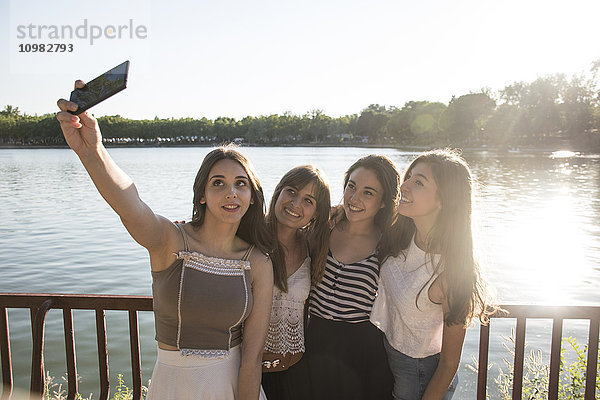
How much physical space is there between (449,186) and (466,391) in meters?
5.00

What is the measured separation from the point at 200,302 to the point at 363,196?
122cm

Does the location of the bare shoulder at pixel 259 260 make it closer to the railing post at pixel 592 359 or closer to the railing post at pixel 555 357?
the railing post at pixel 555 357

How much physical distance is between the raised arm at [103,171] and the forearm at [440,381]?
63.5 inches

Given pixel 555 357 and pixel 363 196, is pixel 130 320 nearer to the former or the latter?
pixel 363 196

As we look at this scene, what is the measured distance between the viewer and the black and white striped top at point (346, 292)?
270 centimetres

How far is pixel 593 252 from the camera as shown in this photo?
15320 millimetres

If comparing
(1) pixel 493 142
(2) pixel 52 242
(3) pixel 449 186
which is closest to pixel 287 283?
(3) pixel 449 186

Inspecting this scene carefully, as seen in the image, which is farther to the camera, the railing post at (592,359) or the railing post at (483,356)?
the railing post at (483,356)

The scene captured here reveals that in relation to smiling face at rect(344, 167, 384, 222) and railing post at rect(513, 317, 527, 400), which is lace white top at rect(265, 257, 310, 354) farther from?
railing post at rect(513, 317, 527, 400)

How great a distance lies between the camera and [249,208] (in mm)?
2453

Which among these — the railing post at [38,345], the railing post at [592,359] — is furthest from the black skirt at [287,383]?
the railing post at [592,359]

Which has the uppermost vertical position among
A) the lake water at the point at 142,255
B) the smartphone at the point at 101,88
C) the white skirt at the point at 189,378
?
the smartphone at the point at 101,88

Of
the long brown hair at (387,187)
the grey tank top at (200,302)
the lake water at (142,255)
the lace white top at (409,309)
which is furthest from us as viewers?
the lake water at (142,255)

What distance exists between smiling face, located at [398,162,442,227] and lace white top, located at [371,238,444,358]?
0.23m
